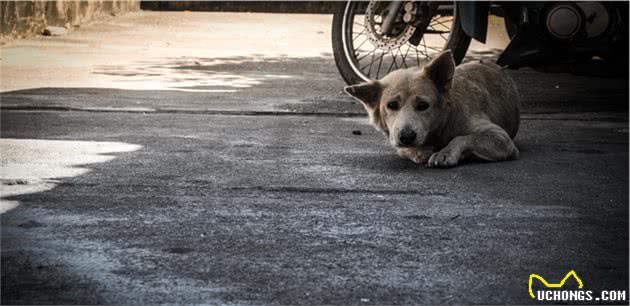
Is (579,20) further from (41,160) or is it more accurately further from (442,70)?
(41,160)

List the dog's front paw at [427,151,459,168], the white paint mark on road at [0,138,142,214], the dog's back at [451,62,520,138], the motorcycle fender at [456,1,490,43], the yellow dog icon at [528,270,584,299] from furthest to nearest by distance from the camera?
the motorcycle fender at [456,1,490,43] → the dog's back at [451,62,520,138] → the dog's front paw at [427,151,459,168] → the white paint mark on road at [0,138,142,214] → the yellow dog icon at [528,270,584,299]

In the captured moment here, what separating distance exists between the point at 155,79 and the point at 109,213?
4771 mm

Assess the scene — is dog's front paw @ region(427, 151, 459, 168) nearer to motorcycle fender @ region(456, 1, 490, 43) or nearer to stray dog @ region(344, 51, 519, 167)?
stray dog @ region(344, 51, 519, 167)

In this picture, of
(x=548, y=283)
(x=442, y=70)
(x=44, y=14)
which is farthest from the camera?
(x=44, y=14)

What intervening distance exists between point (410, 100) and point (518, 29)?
233 centimetres

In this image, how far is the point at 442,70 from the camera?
5402 millimetres

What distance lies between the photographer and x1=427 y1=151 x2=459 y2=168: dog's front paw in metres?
5.11

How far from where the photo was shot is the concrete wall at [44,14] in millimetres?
11422

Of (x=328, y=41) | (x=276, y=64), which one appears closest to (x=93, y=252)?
(x=276, y=64)

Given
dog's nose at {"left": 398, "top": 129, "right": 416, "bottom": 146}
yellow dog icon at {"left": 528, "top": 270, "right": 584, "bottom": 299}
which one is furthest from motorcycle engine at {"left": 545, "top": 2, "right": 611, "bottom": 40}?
yellow dog icon at {"left": 528, "top": 270, "right": 584, "bottom": 299}

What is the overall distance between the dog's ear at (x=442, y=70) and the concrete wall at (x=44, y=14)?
22.7ft

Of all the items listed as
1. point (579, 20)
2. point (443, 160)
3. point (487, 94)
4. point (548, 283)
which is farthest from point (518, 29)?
point (548, 283)

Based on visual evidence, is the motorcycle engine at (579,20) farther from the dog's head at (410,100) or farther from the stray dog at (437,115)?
the dog's head at (410,100)

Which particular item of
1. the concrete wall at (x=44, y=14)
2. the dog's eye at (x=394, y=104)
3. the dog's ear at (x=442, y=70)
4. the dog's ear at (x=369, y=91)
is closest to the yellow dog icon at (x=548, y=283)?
the dog's eye at (x=394, y=104)
